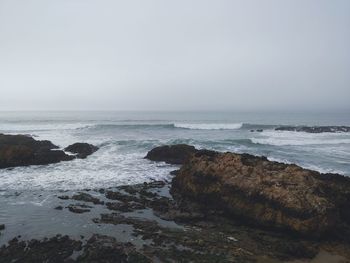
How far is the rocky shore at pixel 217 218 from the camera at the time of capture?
10.7 meters

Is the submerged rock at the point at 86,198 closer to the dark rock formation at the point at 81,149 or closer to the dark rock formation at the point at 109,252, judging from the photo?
the dark rock formation at the point at 109,252

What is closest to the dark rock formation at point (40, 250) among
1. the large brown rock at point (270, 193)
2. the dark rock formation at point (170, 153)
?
the large brown rock at point (270, 193)

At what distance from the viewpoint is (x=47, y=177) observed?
20609mm

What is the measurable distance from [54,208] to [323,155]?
924 inches

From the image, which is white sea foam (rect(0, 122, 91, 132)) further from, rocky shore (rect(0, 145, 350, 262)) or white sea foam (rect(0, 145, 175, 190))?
rocky shore (rect(0, 145, 350, 262))

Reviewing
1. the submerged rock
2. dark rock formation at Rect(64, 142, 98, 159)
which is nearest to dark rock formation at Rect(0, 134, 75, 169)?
dark rock formation at Rect(64, 142, 98, 159)

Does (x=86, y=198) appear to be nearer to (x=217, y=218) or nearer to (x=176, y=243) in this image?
(x=217, y=218)

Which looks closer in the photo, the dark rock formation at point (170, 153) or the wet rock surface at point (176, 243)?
the wet rock surface at point (176, 243)

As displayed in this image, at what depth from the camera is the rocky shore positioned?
10664 millimetres

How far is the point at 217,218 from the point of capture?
45.8 feet

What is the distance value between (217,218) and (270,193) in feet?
7.39

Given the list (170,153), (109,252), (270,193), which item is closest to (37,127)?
(170,153)

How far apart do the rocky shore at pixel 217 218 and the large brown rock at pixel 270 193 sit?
35 millimetres

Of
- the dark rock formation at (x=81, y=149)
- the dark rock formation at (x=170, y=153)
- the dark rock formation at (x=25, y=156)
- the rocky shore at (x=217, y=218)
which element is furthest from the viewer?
the dark rock formation at (x=81, y=149)
